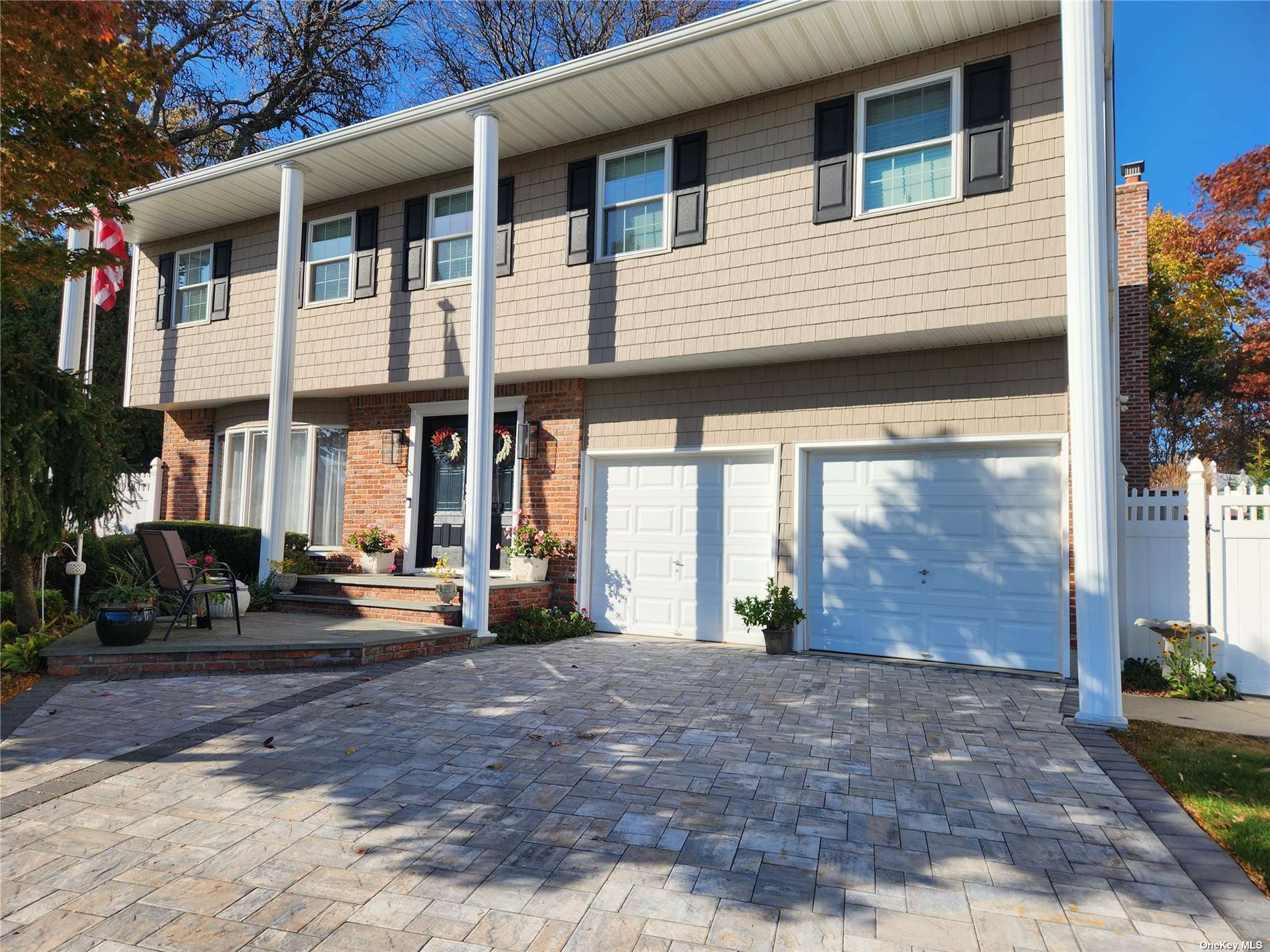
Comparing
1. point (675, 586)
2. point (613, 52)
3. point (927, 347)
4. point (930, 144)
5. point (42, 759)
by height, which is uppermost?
point (613, 52)

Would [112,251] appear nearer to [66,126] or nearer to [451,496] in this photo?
[66,126]

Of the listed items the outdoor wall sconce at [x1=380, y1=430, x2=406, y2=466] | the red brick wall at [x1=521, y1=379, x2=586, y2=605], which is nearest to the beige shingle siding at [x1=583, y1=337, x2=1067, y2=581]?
the red brick wall at [x1=521, y1=379, x2=586, y2=605]

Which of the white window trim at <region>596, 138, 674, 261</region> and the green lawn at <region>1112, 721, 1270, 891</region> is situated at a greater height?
the white window trim at <region>596, 138, 674, 261</region>

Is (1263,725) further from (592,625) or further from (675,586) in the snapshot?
(592,625)

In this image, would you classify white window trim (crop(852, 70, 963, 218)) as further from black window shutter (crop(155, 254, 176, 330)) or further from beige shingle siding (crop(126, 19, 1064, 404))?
black window shutter (crop(155, 254, 176, 330))

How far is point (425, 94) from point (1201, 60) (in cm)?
1595

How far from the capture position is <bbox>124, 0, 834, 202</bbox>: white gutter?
7609 mm

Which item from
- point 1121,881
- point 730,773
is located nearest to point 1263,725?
point 1121,881

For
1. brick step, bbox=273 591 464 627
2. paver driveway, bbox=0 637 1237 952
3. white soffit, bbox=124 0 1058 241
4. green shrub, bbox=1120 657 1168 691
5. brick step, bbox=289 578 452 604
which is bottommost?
paver driveway, bbox=0 637 1237 952

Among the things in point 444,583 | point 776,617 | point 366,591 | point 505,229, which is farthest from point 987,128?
point 366,591

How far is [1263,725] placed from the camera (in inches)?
229

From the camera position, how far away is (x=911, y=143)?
8062 mm

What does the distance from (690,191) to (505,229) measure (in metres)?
2.66

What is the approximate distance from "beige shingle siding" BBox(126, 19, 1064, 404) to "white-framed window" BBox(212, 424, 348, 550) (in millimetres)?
905
